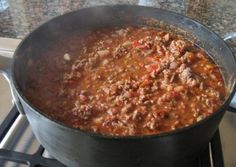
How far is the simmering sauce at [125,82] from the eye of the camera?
3.41 ft

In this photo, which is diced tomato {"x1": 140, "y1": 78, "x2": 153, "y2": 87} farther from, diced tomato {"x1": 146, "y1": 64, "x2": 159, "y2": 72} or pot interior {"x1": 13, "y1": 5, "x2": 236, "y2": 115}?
pot interior {"x1": 13, "y1": 5, "x2": 236, "y2": 115}

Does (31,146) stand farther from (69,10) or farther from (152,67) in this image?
(69,10)

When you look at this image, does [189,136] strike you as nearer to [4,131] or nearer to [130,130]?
[130,130]

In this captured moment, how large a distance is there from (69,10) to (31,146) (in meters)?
0.88

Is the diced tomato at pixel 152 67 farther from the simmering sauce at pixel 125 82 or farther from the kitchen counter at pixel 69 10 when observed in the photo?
the kitchen counter at pixel 69 10

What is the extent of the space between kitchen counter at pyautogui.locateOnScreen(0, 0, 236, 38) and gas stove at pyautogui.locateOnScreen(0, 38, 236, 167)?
485mm

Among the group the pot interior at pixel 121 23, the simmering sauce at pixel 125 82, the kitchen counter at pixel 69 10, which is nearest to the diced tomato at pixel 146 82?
the simmering sauce at pixel 125 82

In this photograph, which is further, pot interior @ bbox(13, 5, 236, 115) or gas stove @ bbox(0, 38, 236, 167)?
pot interior @ bbox(13, 5, 236, 115)

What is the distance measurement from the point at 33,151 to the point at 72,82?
0.25 m

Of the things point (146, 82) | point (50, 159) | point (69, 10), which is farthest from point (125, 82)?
point (69, 10)

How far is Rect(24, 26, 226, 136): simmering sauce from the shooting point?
3.41 feet

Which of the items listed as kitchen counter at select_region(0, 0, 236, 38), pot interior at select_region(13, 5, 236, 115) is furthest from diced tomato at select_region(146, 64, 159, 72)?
kitchen counter at select_region(0, 0, 236, 38)

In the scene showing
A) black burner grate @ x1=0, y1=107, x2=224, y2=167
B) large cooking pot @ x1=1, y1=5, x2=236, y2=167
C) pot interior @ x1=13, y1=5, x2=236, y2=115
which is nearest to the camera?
large cooking pot @ x1=1, y1=5, x2=236, y2=167

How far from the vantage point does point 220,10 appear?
69.7 inches
